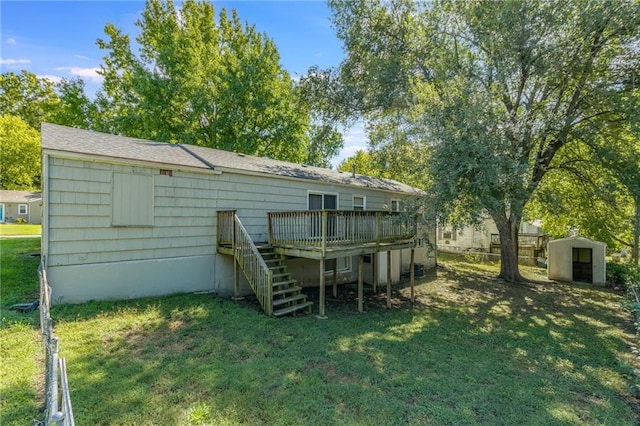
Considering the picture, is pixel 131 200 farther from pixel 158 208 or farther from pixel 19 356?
pixel 19 356

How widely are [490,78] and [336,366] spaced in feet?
30.6

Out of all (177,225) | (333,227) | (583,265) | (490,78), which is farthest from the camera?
(583,265)

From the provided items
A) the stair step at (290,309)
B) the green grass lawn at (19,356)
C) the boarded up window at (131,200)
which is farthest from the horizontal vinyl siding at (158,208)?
the stair step at (290,309)

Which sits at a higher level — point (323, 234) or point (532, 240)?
point (323, 234)

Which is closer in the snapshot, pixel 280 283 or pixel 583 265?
pixel 280 283

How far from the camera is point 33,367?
420 centimetres

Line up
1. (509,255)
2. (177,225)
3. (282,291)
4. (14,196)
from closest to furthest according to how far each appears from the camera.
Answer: (282,291) < (177,225) < (509,255) < (14,196)

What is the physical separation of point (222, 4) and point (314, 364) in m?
24.3

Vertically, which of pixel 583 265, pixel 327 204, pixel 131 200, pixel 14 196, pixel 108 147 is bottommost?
pixel 583 265

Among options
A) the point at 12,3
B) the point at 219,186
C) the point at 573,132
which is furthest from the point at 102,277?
the point at 573,132

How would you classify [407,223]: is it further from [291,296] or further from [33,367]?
[33,367]

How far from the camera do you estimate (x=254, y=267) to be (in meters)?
7.59

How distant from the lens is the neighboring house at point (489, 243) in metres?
18.9

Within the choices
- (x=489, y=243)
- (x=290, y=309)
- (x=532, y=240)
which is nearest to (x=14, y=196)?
(x=290, y=309)
